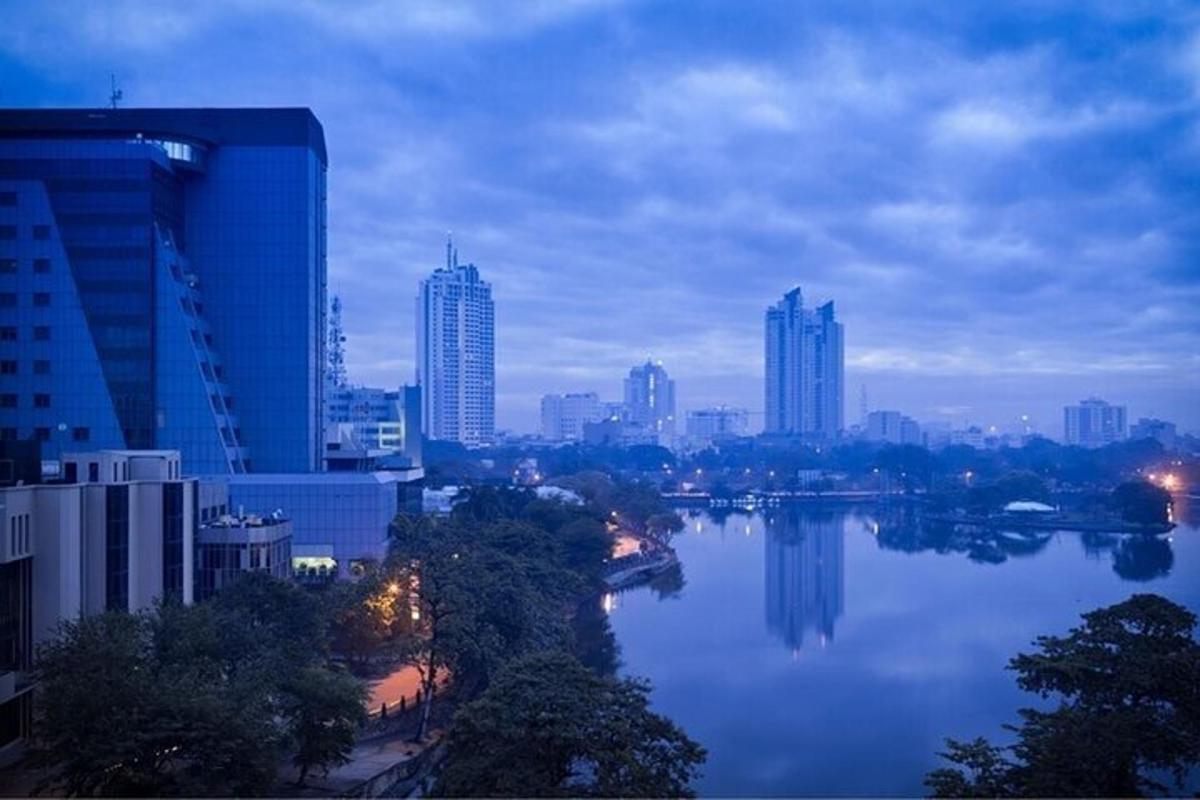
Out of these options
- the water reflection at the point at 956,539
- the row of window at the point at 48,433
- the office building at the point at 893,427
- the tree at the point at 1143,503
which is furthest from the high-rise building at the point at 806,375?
the row of window at the point at 48,433

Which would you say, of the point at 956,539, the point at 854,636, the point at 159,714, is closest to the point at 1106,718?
the point at 159,714

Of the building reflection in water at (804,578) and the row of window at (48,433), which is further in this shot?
the building reflection in water at (804,578)

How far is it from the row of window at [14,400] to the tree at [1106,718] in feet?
34.4

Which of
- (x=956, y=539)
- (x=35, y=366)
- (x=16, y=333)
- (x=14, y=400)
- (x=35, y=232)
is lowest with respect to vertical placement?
(x=956, y=539)

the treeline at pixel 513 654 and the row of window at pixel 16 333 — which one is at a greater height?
the row of window at pixel 16 333

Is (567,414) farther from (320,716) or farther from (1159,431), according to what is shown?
(320,716)

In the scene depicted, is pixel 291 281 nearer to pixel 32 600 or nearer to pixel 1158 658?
pixel 32 600

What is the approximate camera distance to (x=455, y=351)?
40.9m

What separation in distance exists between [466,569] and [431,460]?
2547cm

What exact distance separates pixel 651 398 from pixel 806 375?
676 inches

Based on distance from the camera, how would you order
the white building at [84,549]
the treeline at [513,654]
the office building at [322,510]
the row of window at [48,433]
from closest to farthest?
1. the treeline at [513,654]
2. the white building at [84,549]
3. the row of window at [48,433]
4. the office building at [322,510]

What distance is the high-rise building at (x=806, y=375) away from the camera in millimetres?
55281

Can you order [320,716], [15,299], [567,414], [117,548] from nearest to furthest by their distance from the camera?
1. [320,716]
2. [117,548]
3. [15,299]
4. [567,414]

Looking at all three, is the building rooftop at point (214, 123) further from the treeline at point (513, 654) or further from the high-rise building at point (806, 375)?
the high-rise building at point (806, 375)
